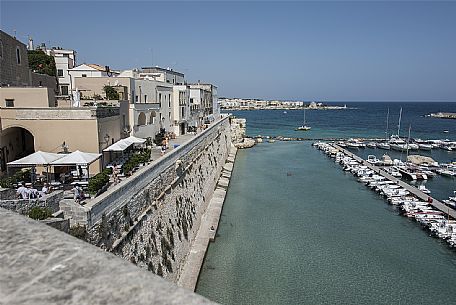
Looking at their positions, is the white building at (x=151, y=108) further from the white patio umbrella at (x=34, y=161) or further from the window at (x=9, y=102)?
the white patio umbrella at (x=34, y=161)

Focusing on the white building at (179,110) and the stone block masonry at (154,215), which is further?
the white building at (179,110)

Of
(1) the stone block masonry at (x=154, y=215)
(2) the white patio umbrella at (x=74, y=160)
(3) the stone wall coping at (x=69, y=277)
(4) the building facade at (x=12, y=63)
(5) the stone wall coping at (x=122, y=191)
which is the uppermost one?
(4) the building facade at (x=12, y=63)

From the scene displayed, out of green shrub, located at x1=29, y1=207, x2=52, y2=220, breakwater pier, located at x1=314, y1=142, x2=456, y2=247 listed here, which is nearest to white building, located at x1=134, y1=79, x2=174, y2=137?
green shrub, located at x1=29, y1=207, x2=52, y2=220

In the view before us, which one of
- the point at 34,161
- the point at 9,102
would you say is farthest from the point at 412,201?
the point at 9,102

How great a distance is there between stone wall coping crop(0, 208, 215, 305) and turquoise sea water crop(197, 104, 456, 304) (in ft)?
35.3

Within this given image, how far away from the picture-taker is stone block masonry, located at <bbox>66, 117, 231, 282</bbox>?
8180 millimetres

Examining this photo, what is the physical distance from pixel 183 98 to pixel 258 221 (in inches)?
615

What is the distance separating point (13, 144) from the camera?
13.3 meters

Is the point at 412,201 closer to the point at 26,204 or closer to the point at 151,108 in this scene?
the point at 151,108

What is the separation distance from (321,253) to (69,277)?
14947 mm

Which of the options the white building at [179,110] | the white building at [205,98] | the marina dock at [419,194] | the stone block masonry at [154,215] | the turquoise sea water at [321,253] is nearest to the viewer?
the stone block masonry at [154,215]

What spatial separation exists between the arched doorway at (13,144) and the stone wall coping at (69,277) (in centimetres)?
1257

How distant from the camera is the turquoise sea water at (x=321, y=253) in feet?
40.1

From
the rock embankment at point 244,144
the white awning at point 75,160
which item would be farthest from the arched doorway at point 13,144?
the rock embankment at point 244,144
